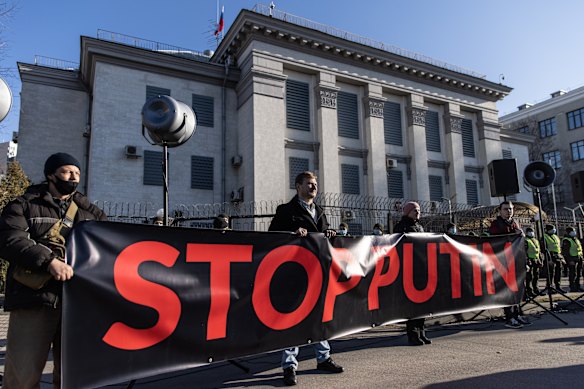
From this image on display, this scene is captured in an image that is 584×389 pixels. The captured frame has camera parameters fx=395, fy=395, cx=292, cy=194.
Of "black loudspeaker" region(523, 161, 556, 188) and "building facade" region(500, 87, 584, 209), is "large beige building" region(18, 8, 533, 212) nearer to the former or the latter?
"black loudspeaker" region(523, 161, 556, 188)

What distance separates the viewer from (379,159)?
80.7 feet

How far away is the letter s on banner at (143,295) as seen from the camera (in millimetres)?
3041

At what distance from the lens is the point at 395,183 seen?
2572 cm

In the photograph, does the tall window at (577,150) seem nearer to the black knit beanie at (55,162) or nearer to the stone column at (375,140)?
the stone column at (375,140)

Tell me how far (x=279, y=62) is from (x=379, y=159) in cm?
843

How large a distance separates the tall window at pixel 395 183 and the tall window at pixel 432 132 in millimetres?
3540

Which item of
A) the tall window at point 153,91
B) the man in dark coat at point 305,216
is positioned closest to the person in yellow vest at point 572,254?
the man in dark coat at point 305,216

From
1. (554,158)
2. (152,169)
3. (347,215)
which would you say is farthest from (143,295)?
(554,158)

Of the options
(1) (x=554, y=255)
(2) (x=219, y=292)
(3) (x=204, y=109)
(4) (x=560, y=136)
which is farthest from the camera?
(4) (x=560, y=136)

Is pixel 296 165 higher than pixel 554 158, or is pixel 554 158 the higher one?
pixel 554 158

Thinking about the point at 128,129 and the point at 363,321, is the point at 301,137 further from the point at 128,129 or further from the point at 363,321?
the point at 363,321

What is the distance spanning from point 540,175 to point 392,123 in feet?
59.7

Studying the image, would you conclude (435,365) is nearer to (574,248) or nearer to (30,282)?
(30,282)

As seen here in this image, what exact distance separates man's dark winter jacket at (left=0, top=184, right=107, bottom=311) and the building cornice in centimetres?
2061
